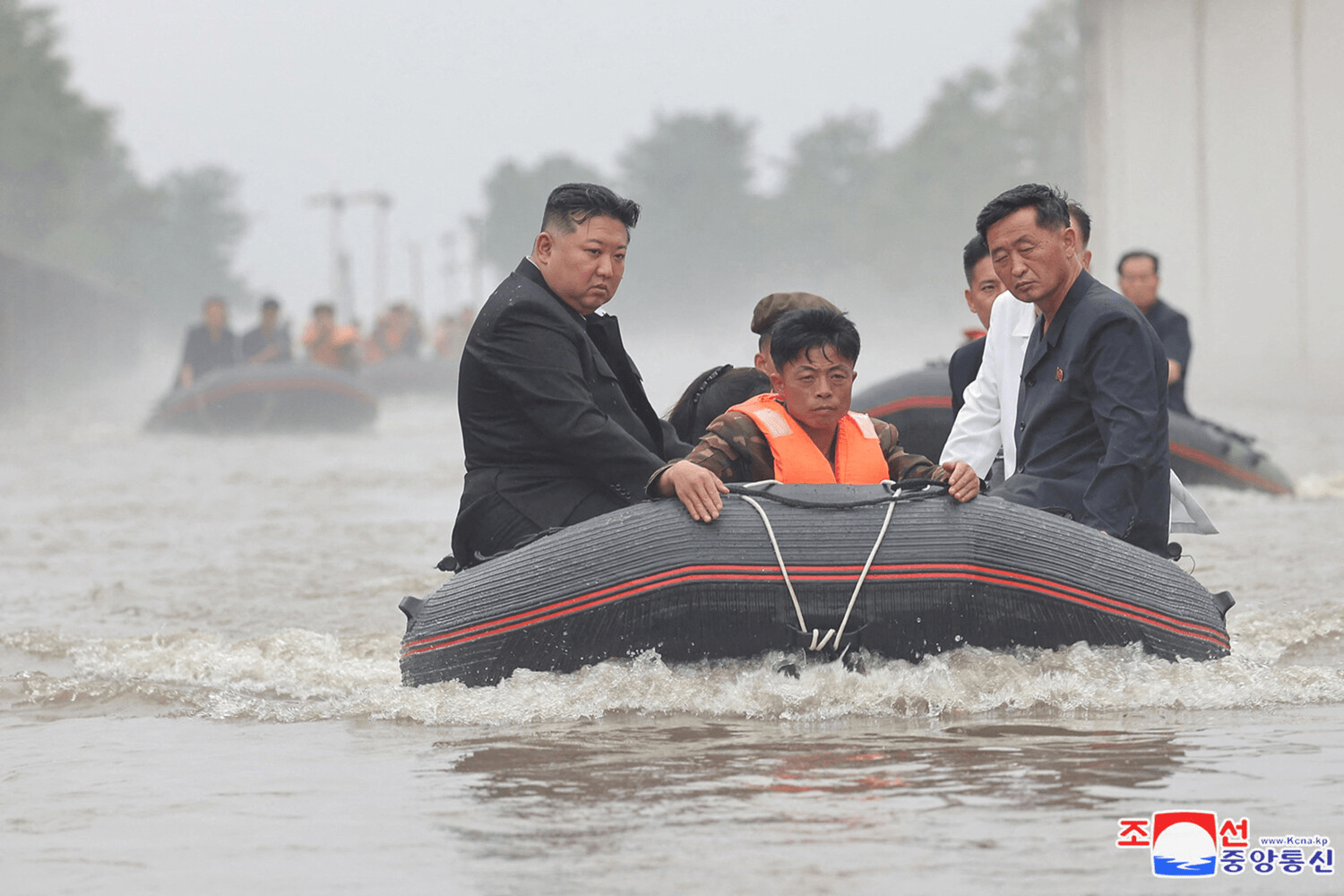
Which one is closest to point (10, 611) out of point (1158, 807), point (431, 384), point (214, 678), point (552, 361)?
point (214, 678)

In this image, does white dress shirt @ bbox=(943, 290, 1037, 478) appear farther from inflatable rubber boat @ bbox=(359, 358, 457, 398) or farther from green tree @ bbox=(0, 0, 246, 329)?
green tree @ bbox=(0, 0, 246, 329)

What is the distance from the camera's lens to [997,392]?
5598 mm

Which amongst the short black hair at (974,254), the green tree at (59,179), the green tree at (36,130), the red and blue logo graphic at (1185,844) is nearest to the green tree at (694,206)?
the green tree at (59,179)

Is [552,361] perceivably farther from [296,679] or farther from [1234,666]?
[1234,666]

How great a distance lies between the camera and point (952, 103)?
235 ft

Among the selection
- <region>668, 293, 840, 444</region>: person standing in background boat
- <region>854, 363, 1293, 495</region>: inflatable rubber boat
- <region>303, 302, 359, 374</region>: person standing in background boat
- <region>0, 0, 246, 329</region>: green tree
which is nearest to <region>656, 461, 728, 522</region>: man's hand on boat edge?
<region>668, 293, 840, 444</region>: person standing in background boat

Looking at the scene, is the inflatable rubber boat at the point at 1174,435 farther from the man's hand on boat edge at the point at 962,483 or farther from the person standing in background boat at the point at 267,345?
the person standing in background boat at the point at 267,345

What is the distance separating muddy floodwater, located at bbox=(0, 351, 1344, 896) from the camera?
116 inches

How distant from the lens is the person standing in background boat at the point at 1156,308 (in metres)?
8.96

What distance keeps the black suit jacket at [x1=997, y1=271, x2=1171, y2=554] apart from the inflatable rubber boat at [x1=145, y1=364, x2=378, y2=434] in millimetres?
15074

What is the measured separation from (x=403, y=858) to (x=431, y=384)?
26457 millimetres

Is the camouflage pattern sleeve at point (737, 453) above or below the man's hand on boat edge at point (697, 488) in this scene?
above

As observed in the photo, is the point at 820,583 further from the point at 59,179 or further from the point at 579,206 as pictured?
the point at 59,179

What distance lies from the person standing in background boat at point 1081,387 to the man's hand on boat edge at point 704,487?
41cm
